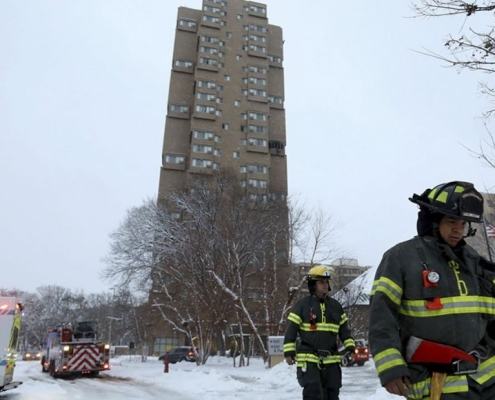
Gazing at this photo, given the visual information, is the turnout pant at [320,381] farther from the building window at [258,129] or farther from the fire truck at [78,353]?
the building window at [258,129]

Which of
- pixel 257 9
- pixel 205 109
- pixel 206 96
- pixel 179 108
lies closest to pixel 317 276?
pixel 205 109

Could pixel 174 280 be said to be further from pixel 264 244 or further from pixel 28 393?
pixel 28 393

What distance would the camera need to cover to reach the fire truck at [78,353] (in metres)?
18.9

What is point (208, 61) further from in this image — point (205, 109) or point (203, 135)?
point (203, 135)

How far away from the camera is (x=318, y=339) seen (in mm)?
5789

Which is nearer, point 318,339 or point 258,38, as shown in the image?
point 318,339

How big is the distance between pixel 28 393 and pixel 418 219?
12.8m

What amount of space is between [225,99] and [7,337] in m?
65.9

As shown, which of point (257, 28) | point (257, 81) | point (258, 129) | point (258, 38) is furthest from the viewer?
point (257, 28)

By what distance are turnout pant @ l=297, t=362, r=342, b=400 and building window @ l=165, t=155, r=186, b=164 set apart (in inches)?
2484

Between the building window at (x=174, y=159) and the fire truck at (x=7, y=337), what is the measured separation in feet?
187

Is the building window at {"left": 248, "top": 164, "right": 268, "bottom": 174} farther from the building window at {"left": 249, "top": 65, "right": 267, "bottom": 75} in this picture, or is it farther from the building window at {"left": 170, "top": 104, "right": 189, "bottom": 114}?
the building window at {"left": 249, "top": 65, "right": 267, "bottom": 75}

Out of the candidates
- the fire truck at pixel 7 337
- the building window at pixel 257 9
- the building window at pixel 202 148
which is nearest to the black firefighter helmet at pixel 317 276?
the fire truck at pixel 7 337

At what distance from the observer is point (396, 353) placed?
8.81ft
